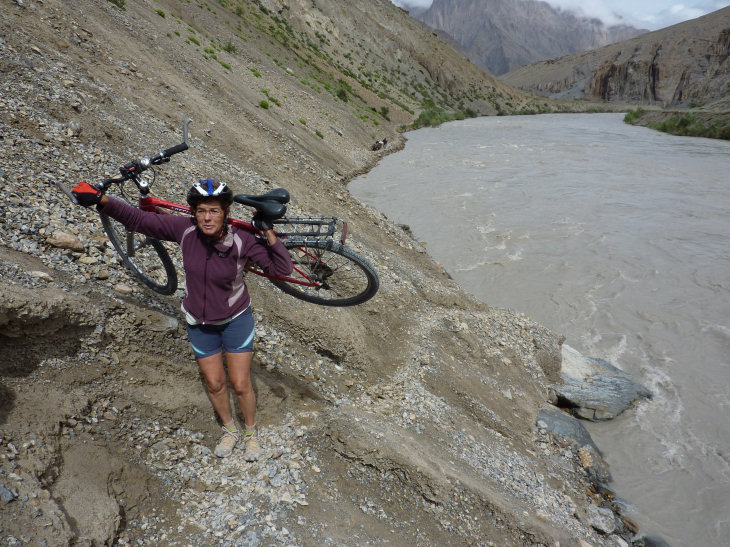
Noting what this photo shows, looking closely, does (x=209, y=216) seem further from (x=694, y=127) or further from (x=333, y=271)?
(x=694, y=127)

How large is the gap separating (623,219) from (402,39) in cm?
7444

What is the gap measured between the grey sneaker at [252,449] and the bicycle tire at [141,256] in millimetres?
1940

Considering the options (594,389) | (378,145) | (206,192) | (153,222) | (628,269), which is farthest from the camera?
(378,145)

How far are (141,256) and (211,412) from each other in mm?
2163

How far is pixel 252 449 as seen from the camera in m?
3.81

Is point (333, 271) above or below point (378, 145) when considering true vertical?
above

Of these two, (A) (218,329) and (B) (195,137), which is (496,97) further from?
(A) (218,329)

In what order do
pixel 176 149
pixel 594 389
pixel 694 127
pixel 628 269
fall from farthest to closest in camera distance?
pixel 694 127
pixel 628 269
pixel 594 389
pixel 176 149

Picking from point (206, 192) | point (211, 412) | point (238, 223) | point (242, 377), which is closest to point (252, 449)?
point (211, 412)

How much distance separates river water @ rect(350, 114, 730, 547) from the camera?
6.60 meters

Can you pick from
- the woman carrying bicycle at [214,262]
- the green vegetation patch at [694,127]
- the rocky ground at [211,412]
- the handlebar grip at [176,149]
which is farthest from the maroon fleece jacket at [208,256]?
the green vegetation patch at [694,127]

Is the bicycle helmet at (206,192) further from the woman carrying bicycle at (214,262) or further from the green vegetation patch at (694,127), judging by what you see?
the green vegetation patch at (694,127)

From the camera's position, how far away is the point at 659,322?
34.3 ft

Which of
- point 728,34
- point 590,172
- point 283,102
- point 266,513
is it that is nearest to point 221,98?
point 283,102
